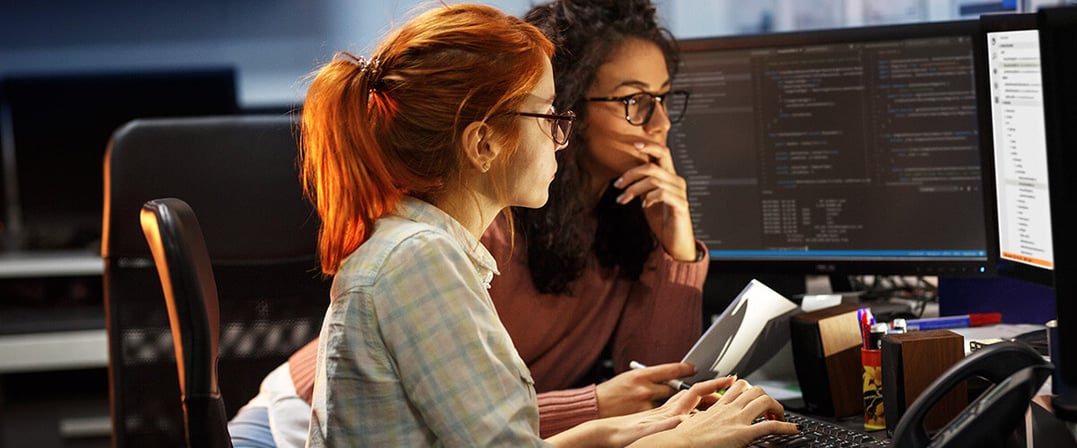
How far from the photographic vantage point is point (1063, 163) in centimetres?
96

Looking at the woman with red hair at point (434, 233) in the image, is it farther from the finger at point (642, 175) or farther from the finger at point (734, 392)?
the finger at point (642, 175)

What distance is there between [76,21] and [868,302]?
2.90 metres

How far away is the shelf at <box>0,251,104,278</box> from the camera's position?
338 centimetres

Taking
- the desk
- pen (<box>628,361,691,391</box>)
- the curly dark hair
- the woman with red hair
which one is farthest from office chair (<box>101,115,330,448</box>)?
the desk

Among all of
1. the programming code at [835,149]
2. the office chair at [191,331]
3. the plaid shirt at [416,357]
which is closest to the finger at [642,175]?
the programming code at [835,149]

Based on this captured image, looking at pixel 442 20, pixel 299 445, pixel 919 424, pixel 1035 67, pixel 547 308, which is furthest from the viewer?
pixel 547 308

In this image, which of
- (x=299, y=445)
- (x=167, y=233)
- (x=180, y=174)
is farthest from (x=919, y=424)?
(x=180, y=174)

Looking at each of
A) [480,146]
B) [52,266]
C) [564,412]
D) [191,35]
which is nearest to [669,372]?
[564,412]

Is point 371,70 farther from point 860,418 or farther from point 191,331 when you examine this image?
point 860,418

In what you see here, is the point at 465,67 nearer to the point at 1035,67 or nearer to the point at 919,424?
the point at 919,424

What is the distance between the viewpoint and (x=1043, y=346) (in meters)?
1.36

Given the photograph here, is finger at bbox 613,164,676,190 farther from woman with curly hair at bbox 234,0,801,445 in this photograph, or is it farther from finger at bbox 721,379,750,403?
finger at bbox 721,379,750,403

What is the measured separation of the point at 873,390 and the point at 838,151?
44 centimetres

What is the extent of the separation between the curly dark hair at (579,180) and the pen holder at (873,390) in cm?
47
